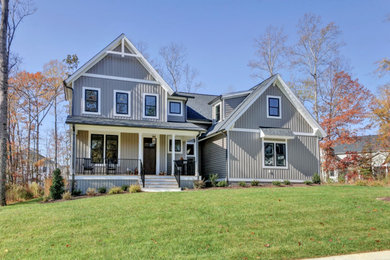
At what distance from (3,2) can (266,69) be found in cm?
2333

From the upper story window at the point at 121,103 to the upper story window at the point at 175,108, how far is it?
264 cm

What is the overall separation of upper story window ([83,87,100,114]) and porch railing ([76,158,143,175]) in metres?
2.63

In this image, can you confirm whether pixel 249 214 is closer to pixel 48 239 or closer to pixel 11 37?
pixel 48 239

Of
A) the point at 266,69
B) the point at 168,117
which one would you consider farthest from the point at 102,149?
the point at 266,69

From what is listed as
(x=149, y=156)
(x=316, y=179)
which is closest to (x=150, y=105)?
(x=149, y=156)

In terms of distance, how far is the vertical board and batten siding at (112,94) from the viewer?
1814 cm

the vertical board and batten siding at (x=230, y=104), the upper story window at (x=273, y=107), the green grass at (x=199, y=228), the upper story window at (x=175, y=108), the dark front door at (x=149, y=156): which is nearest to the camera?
the green grass at (x=199, y=228)

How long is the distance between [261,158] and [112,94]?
8.90 meters

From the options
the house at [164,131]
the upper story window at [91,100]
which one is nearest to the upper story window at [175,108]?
the house at [164,131]

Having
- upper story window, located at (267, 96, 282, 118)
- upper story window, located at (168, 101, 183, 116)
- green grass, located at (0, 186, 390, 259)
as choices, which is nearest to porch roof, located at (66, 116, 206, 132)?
upper story window, located at (168, 101, 183, 116)

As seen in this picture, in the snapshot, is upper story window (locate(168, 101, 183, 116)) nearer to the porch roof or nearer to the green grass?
the porch roof

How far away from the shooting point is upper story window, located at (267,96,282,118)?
19891 millimetres

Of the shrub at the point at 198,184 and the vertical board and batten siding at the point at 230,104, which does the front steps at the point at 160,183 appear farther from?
the vertical board and batten siding at the point at 230,104

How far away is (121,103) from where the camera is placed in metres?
18.9
